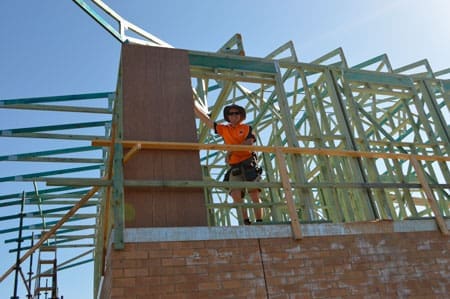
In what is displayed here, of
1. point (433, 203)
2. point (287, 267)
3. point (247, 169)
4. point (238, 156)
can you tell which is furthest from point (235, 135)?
point (433, 203)

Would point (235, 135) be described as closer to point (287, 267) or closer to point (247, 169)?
point (247, 169)

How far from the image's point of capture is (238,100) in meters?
12.0

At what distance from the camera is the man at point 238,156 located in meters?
6.04

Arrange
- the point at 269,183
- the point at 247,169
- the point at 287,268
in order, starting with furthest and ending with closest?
the point at 247,169 < the point at 269,183 < the point at 287,268

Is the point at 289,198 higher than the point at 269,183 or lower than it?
lower

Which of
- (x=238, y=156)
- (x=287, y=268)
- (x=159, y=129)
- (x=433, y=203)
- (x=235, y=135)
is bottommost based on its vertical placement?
(x=287, y=268)

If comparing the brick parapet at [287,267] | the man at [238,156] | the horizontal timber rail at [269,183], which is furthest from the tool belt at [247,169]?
the brick parapet at [287,267]

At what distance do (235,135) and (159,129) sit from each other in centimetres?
124

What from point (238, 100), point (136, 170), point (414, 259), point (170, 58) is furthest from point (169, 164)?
point (238, 100)

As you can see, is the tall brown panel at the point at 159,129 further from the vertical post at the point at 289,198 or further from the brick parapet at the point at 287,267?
the vertical post at the point at 289,198

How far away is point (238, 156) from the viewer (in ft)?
20.2

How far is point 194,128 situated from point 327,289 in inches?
101

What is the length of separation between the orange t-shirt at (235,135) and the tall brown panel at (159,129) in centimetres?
68

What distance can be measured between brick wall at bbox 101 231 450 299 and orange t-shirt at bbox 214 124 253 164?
5.21 feet
